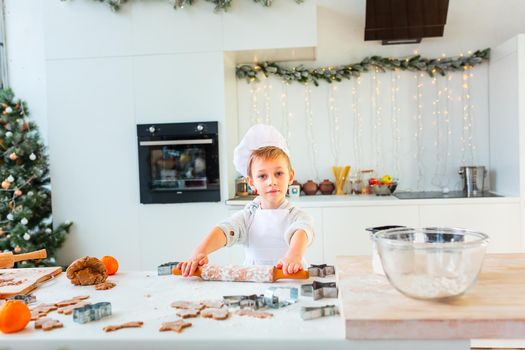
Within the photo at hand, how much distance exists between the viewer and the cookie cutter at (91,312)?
3.83 feet

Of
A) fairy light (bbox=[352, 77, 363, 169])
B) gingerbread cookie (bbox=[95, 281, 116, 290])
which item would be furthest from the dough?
fairy light (bbox=[352, 77, 363, 169])

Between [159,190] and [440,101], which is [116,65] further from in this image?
[440,101]

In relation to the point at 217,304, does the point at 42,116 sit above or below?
above

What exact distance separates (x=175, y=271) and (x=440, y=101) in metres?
2.83

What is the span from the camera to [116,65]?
345 cm

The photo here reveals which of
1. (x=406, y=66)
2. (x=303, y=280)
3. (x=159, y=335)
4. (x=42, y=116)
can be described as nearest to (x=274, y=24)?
(x=406, y=66)

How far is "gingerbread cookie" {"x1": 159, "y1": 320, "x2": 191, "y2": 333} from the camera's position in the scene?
109 cm

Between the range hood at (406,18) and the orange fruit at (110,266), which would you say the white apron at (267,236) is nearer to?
the orange fruit at (110,266)

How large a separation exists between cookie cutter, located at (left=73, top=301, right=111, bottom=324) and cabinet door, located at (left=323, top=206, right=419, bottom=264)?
2.22 metres

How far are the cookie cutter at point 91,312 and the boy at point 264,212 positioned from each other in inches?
27.2

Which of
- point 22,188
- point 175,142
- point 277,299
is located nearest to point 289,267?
point 277,299

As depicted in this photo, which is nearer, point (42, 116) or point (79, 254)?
point (79, 254)

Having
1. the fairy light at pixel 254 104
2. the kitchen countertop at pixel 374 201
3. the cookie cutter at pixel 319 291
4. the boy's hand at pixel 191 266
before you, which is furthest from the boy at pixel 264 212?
the fairy light at pixel 254 104

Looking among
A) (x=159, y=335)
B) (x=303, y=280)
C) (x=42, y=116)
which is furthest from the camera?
(x=42, y=116)
